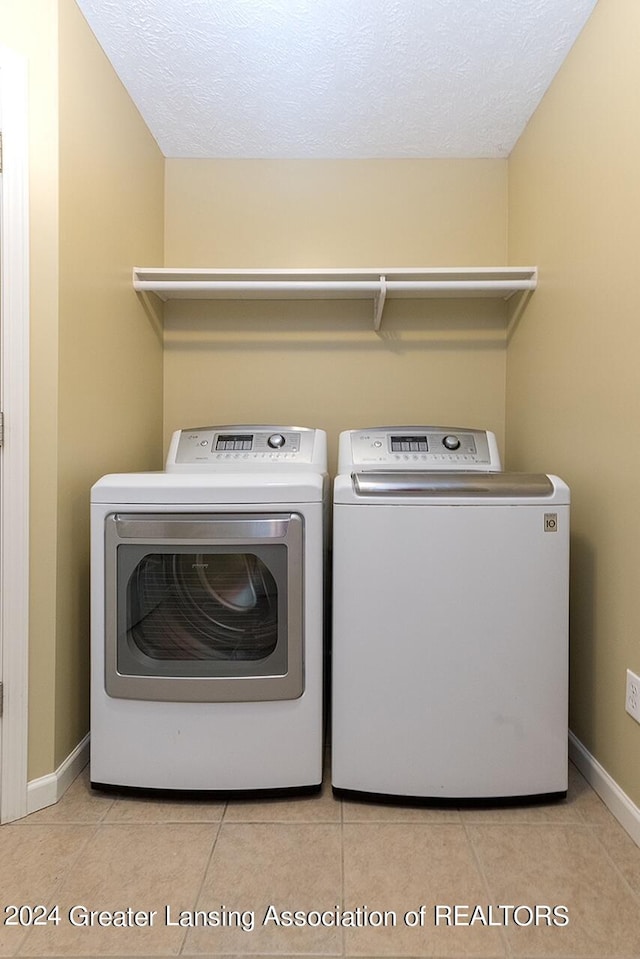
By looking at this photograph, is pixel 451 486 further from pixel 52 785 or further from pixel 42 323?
pixel 52 785

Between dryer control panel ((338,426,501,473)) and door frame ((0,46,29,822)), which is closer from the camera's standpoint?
door frame ((0,46,29,822))

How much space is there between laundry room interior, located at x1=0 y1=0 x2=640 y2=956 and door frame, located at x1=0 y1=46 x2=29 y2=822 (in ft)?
0.09

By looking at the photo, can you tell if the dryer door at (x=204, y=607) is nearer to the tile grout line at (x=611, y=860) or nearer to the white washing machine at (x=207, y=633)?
the white washing machine at (x=207, y=633)

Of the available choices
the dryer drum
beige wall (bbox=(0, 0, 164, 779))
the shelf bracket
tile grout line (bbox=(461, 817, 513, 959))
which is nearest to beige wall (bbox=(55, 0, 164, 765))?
beige wall (bbox=(0, 0, 164, 779))

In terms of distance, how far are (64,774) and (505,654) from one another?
4.17ft

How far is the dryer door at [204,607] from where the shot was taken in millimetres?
1476

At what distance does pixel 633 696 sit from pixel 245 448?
4.58 ft

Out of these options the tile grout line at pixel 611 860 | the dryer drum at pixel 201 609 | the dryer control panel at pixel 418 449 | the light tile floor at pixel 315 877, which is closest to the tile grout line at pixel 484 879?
the light tile floor at pixel 315 877

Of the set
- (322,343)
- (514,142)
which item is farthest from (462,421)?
(514,142)

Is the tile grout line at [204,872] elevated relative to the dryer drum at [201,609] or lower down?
lower down

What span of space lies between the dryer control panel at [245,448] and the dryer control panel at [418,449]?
12 centimetres

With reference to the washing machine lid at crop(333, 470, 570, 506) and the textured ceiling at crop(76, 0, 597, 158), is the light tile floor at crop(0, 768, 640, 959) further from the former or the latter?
the textured ceiling at crop(76, 0, 597, 158)

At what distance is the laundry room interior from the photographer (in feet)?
4.73

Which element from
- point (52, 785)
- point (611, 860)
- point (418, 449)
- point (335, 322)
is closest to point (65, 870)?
point (52, 785)
